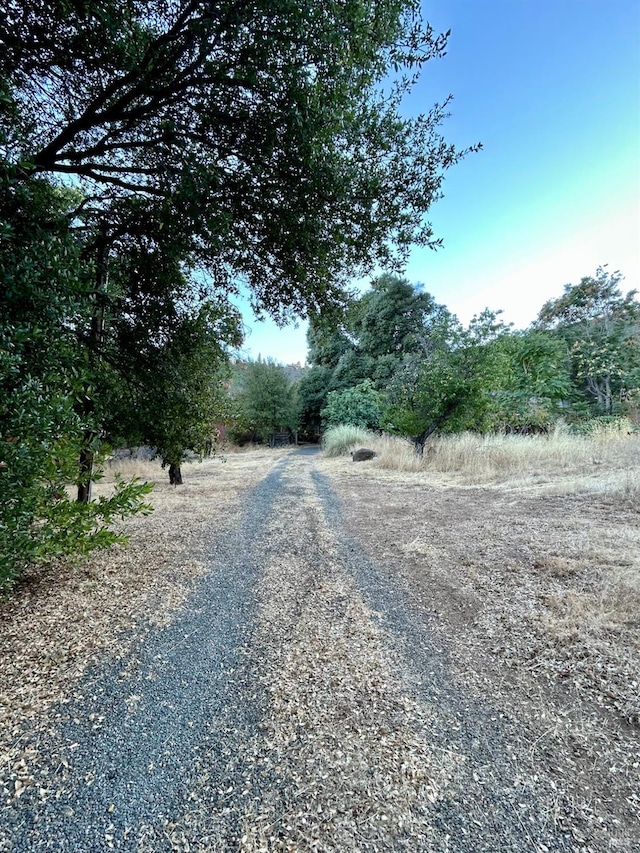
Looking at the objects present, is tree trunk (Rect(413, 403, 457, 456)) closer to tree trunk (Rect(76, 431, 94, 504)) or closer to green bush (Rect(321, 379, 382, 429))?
green bush (Rect(321, 379, 382, 429))

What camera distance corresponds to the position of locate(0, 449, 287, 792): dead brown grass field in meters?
1.42

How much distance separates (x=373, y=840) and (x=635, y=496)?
15.9 ft

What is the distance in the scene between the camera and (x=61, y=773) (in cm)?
113

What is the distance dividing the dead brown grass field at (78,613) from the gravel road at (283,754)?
0.11 m

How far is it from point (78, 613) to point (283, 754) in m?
1.52

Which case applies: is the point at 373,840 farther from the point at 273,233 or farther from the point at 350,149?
the point at 350,149

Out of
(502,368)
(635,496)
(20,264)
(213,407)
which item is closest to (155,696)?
(20,264)

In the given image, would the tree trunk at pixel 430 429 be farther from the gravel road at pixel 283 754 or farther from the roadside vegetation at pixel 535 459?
the gravel road at pixel 283 754

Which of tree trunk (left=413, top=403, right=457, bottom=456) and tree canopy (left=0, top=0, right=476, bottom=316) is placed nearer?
tree canopy (left=0, top=0, right=476, bottom=316)

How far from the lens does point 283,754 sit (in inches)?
48.3

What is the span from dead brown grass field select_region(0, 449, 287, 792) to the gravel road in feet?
0.37

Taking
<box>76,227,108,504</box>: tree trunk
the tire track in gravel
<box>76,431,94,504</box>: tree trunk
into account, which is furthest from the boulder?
the tire track in gravel

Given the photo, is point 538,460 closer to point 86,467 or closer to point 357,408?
point 86,467

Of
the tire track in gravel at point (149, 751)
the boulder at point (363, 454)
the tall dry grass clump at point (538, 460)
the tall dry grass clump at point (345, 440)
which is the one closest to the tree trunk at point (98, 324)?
the tire track in gravel at point (149, 751)
